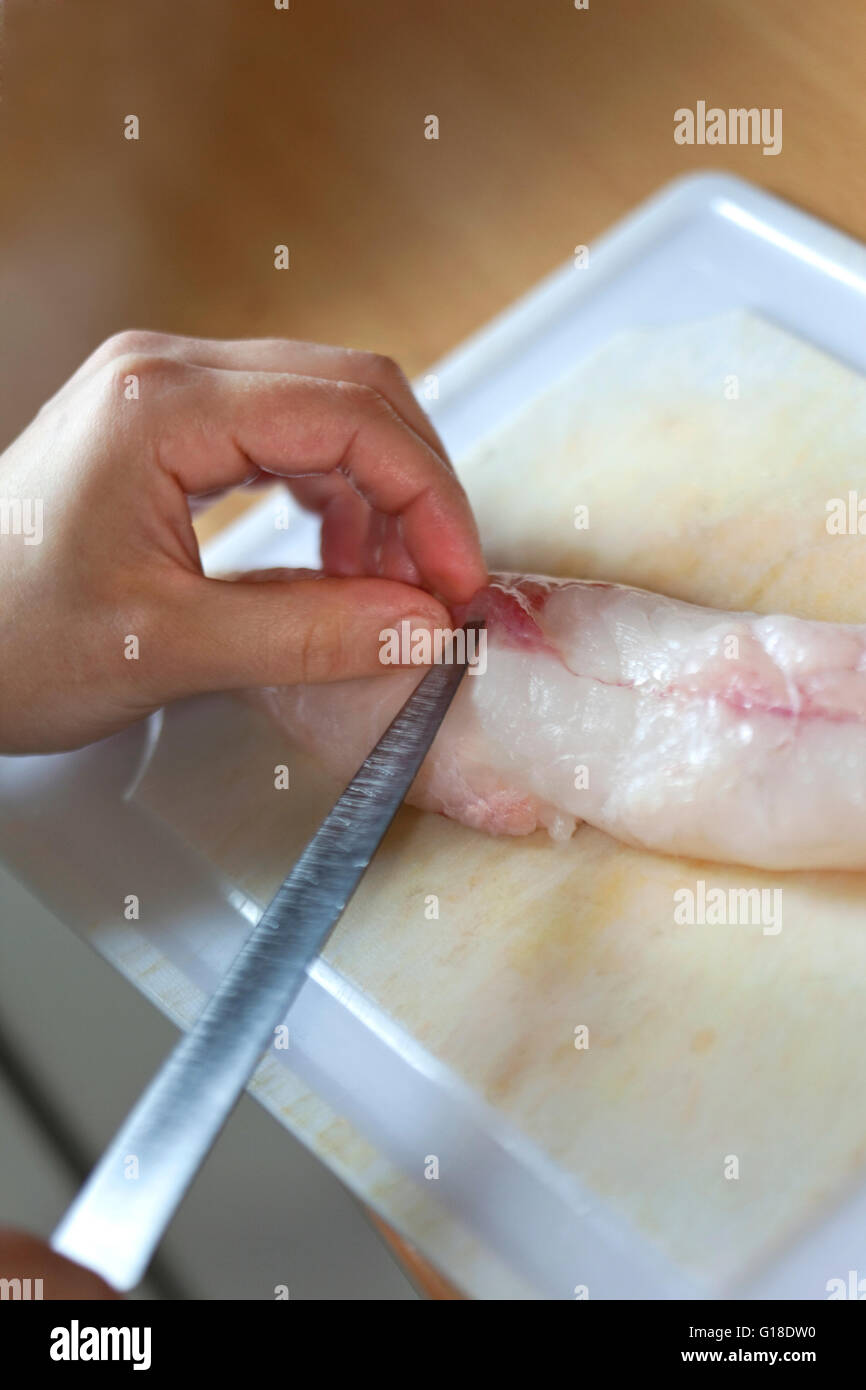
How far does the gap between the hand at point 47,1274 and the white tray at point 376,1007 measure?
27 cm

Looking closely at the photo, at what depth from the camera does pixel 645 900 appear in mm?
1335

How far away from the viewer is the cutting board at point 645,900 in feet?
3.79

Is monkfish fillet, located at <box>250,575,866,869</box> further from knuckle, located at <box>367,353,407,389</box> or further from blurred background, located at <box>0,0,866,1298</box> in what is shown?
blurred background, located at <box>0,0,866,1298</box>

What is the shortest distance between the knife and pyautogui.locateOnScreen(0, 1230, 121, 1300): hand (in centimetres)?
4

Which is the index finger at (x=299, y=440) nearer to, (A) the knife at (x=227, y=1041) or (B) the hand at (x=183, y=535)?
(B) the hand at (x=183, y=535)

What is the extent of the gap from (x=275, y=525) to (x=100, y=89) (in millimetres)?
922

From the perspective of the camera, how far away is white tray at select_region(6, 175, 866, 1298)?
3.77 feet

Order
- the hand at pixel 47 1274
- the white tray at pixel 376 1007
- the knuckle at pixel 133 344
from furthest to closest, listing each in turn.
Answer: the knuckle at pixel 133 344, the white tray at pixel 376 1007, the hand at pixel 47 1274

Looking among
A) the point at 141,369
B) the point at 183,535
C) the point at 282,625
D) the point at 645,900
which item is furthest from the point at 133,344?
the point at 645,900

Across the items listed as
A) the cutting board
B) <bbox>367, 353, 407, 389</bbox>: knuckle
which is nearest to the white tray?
the cutting board

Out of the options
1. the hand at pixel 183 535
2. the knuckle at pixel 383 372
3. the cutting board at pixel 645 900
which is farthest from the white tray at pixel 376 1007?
the knuckle at pixel 383 372

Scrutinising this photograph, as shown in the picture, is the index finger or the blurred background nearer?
the index finger

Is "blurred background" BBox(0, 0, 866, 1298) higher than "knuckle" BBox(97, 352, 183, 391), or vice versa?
"blurred background" BBox(0, 0, 866, 1298)

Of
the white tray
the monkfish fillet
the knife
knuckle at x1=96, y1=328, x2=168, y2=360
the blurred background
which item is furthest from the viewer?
the blurred background
